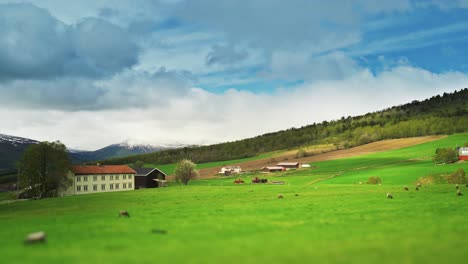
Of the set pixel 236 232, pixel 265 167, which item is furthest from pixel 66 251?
pixel 265 167

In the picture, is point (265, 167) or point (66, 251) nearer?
point (66, 251)

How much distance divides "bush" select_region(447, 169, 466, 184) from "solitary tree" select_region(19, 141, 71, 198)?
91.1 meters

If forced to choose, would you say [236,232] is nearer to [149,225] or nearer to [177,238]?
[177,238]

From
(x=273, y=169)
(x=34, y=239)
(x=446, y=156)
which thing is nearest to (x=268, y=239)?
(x=34, y=239)

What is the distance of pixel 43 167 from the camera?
105125 mm

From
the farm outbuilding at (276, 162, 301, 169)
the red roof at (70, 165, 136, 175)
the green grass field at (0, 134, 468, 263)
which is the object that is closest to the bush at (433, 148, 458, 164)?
the farm outbuilding at (276, 162, 301, 169)

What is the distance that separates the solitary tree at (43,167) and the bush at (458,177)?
3587 inches

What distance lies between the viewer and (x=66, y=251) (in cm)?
1950

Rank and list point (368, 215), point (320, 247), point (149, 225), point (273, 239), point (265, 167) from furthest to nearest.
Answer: point (265, 167) → point (368, 215) → point (149, 225) → point (273, 239) → point (320, 247)

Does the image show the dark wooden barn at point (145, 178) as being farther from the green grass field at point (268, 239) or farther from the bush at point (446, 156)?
the green grass field at point (268, 239)

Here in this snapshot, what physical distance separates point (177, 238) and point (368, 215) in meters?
17.4

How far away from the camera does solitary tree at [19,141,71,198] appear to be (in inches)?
4058

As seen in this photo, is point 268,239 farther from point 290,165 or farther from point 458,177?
point 290,165

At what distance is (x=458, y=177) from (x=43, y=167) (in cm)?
9573
